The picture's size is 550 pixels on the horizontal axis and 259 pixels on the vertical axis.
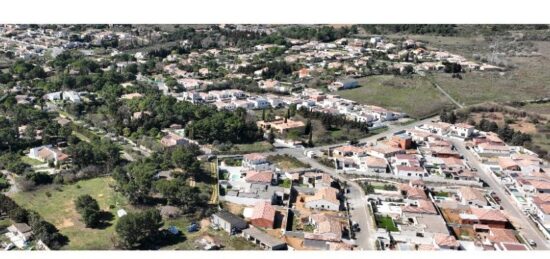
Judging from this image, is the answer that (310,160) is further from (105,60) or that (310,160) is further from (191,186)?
(105,60)

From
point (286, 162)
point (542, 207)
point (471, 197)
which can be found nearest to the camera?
point (542, 207)

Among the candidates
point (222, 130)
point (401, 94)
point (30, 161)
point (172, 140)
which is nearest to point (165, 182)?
point (172, 140)

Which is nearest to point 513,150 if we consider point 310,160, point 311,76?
point 310,160

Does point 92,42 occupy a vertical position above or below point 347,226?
above

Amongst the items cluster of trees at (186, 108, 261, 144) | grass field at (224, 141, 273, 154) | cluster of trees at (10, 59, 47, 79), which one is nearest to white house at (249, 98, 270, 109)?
cluster of trees at (186, 108, 261, 144)

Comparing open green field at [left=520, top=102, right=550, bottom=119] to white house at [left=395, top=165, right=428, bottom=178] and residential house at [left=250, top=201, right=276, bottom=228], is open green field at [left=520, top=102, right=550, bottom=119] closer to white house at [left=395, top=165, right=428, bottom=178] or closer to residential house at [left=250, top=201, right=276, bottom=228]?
white house at [left=395, top=165, right=428, bottom=178]

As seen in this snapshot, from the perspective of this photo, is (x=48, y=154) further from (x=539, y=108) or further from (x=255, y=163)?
(x=539, y=108)
